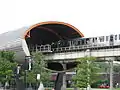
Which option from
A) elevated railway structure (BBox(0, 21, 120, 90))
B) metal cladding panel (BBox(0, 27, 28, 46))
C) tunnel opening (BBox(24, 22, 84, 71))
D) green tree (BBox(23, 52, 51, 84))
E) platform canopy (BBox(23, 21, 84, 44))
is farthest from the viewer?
platform canopy (BBox(23, 21, 84, 44))

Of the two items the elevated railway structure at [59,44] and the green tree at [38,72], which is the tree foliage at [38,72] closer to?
the green tree at [38,72]

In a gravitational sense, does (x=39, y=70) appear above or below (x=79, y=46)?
below

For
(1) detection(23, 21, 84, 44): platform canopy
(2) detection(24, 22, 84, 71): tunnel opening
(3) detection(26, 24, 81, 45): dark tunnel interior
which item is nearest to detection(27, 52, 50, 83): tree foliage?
(2) detection(24, 22, 84, 71): tunnel opening

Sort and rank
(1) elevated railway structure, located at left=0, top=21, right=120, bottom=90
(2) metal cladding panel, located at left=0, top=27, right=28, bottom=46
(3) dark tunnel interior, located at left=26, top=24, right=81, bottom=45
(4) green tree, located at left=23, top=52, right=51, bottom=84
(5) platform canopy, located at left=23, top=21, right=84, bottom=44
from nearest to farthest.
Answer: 1. (1) elevated railway structure, located at left=0, top=21, right=120, bottom=90
2. (4) green tree, located at left=23, top=52, right=51, bottom=84
3. (2) metal cladding panel, located at left=0, top=27, right=28, bottom=46
4. (5) platform canopy, located at left=23, top=21, right=84, bottom=44
5. (3) dark tunnel interior, located at left=26, top=24, right=81, bottom=45

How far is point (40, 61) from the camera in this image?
56.2 metres

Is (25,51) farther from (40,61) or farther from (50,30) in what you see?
(50,30)

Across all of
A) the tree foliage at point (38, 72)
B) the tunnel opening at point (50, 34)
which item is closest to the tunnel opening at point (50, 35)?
the tunnel opening at point (50, 34)

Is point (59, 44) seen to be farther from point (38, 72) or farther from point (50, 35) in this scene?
point (38, 72)

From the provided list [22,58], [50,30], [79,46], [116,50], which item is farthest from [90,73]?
[50,30]

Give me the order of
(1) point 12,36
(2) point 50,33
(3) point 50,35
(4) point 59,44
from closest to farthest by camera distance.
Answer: (4) point 59,44 → (1) point 12,36 → (2) point 50,33 → (3) point 50,35

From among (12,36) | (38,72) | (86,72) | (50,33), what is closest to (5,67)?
(38,72)

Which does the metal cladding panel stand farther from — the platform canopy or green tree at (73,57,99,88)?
green tree at (73,57,99,88)

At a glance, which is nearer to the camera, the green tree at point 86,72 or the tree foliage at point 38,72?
the green tree at point 86,72

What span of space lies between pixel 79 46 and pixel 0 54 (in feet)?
46.3
